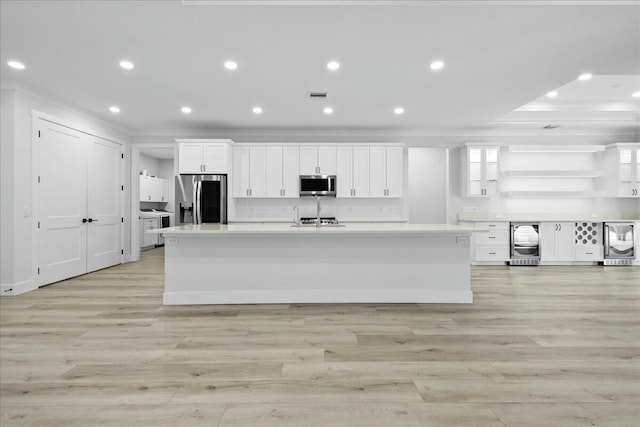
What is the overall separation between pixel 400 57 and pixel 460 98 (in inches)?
69.4

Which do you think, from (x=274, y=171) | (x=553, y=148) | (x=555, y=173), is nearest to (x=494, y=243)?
(x=555, y=173)

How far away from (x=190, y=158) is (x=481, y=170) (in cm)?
564

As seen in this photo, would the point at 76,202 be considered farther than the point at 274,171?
No

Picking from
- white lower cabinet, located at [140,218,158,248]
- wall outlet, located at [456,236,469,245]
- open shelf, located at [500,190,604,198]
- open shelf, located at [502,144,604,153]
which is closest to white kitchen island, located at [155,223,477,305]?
wall outlet, located at [456,236,469,245]

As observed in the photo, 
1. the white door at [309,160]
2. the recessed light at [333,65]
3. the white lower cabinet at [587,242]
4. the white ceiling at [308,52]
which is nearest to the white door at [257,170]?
the white door at [309,160]

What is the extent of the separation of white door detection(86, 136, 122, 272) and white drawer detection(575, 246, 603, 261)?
8.77 m

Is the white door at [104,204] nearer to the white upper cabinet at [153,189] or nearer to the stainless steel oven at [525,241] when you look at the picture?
the white upper cabinet at [153,189]

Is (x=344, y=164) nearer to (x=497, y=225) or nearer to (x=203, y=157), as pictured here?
(x=203, y=157)

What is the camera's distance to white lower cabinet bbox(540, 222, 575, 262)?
20.1 feet

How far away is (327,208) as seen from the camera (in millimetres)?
6664

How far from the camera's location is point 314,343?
8.37 ft

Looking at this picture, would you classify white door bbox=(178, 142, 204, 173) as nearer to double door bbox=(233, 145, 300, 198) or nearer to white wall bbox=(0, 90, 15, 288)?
double door bbox=(233, 145, 300, 198)

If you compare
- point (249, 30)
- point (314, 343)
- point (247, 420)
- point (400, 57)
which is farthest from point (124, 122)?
point (247, 420)

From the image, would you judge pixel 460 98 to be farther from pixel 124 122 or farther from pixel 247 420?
pixel 124 122
